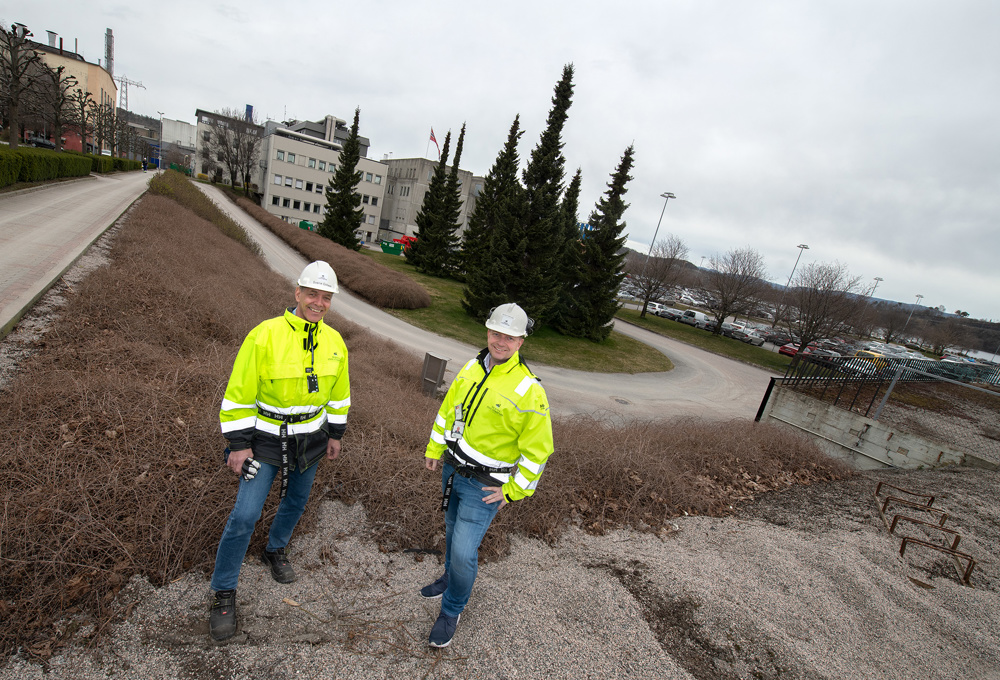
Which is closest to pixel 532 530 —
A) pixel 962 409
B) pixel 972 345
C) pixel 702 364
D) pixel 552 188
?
pixel 962 409

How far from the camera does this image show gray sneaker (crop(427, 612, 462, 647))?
2.81m

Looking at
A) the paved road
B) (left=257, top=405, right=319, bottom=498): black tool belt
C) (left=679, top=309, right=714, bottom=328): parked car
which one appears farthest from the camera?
(left=679, top=309, right=714, bottom=328): parked car

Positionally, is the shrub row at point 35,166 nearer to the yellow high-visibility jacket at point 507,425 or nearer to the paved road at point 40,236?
the paved road at point 40,236

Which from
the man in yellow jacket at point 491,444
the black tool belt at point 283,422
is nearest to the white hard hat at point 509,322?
the man in yellow jacket at point 491,444

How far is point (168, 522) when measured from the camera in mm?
3094

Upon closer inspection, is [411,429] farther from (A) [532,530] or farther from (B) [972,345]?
(B) [972,345]

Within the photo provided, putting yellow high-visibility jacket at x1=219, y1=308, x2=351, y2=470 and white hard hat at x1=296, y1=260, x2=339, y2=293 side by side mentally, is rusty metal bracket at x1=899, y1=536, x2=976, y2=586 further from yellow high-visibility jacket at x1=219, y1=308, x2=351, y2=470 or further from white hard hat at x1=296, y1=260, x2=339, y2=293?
white hard hat at x1=296, y1=260, x2=339, y2=293

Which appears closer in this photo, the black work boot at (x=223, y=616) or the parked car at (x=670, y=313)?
the black work boot at (x=223, y=616)

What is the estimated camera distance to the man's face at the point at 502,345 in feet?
9.36

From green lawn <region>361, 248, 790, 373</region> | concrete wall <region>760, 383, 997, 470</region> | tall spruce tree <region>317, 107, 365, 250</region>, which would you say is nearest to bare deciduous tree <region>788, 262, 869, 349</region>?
green lawn <region>361, 248, 790, 373</region>

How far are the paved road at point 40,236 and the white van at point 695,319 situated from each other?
3836cm

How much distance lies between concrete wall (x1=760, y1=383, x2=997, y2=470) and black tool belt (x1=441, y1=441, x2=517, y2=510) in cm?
1094

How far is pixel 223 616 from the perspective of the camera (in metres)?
2.65

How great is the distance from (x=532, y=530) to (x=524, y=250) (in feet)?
58.2
